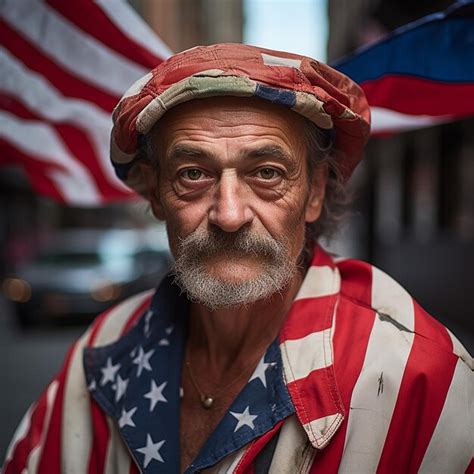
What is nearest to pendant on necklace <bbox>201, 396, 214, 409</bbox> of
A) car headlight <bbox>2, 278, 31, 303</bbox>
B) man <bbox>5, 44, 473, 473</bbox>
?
man <bbox>5, 44, 473, 473</bbox>

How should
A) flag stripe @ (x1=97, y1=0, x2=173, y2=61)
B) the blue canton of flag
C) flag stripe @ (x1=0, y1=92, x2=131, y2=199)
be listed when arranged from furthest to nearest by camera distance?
flag stripe @ (x1=0, y1=92, x2=131, y2=199), flag stripe @ (x1=97, y1=0, x2=173, y2=61), the blue canton of flag

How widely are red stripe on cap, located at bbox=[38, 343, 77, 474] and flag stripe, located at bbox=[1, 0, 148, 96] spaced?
1228 mm

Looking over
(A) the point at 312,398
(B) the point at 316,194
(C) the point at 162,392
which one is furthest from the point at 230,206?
(C) the point at 162,392

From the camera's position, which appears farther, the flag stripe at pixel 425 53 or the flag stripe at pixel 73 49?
the flag stripe at pixel 73 49

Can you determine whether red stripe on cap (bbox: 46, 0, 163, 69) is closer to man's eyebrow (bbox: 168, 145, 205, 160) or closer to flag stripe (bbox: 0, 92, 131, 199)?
flag stripe (bbox: 0, 92, 131, 199)

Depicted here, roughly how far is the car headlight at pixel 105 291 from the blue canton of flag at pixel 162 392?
329 inches

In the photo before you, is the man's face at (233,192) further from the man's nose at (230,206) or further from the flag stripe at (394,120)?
the flag stripe at (394,120)

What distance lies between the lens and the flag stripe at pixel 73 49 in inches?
102

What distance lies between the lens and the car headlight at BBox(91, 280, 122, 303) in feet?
34.2

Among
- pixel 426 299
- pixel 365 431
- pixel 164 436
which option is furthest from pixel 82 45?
pixel 426 299

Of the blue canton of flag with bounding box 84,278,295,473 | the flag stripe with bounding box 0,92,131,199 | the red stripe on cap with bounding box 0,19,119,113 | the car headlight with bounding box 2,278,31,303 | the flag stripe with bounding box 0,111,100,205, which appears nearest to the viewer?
the blue canton of flag with bounding box 84,278,295,473

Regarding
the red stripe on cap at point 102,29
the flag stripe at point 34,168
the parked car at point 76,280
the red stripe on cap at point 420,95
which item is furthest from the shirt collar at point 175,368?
the parked car at point 76,280

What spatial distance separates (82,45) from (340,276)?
145 centimetres

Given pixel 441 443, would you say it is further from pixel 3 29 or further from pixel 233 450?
pixel 3 29
